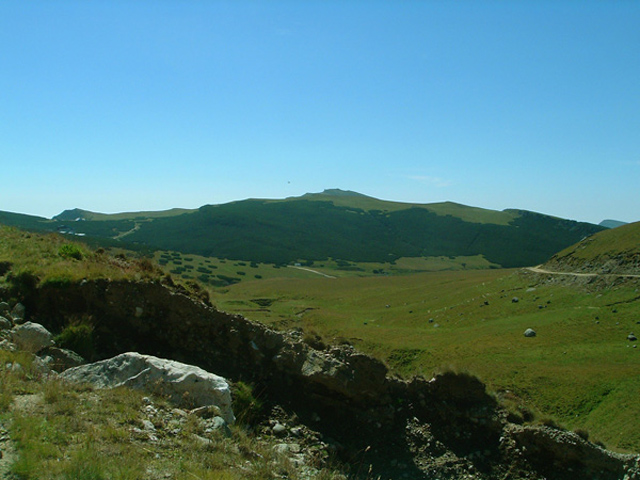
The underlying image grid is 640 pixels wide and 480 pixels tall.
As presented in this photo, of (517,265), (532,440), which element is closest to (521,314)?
(532,440)

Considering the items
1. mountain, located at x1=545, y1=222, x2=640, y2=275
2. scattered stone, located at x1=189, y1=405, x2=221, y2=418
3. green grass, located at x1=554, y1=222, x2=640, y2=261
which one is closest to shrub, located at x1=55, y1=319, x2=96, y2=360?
scattered stone, located at x1=189, y1=405, x2=221, y2=418

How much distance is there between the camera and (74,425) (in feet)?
19.8

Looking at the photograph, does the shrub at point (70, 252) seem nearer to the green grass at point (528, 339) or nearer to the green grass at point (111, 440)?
the green grass at point (528, 339)

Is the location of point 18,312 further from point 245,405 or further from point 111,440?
point 111,440

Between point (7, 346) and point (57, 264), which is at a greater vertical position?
point (57, 264)

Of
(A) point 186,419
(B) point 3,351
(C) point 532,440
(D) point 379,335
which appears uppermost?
(B) point 3,351

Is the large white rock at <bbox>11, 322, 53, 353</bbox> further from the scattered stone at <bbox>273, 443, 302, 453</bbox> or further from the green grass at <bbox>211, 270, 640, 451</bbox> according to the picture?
the green grass at <bbox>211, 270, 640, 451</bbox>

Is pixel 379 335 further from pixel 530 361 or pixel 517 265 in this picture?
pixel 517 265

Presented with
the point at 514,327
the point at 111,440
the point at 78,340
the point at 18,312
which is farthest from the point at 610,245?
the point at 111,440

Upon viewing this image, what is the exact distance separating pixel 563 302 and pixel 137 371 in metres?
38.3

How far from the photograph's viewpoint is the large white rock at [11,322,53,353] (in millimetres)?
9047

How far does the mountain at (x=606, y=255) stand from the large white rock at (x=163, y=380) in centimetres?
4057

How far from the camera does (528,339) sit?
30.1 meters

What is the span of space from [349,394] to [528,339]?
80.8 ft
